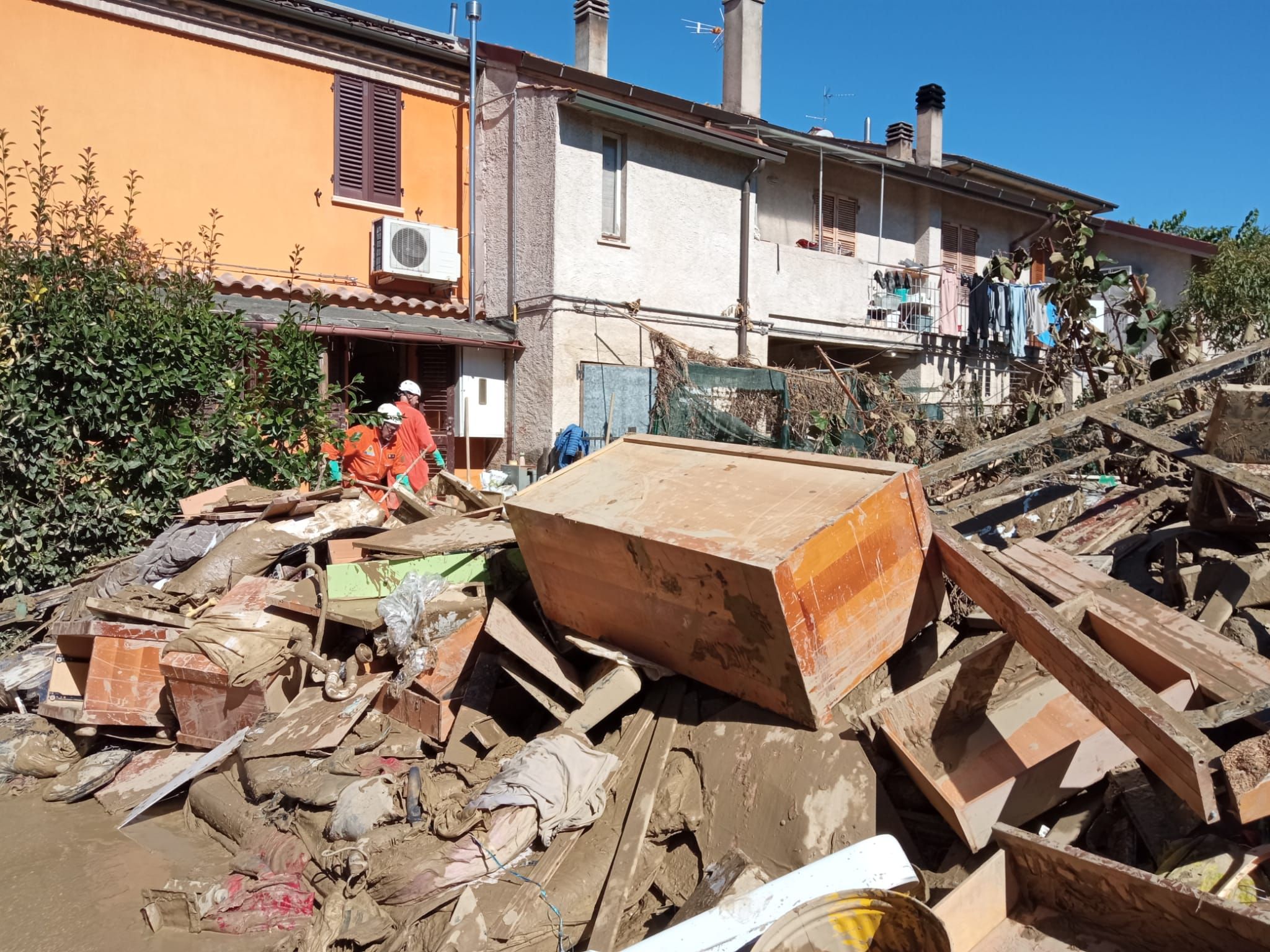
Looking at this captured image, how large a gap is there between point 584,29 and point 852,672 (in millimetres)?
13814

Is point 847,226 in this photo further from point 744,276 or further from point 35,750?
point 35,750

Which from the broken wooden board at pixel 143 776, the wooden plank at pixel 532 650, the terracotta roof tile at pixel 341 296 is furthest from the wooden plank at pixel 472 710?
the terracotta roof tile at pixel 341 296

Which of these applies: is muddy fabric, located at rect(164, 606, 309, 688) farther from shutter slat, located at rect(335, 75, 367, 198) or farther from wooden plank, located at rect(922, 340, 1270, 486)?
shutter slat, located at rect(335, 75, 367, 198)

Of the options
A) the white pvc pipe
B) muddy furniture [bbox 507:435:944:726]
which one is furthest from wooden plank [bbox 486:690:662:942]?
the white pvc pipe

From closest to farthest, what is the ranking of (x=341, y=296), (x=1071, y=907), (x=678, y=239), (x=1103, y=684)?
(x=1071, y=907) → (x=1103, y=684) → (x=341, y=296) → (x=678, y=239)

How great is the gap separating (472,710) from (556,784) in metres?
0.98

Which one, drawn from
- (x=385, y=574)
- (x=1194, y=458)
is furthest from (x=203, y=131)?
(x=1194, y=458)

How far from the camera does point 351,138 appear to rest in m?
11.6

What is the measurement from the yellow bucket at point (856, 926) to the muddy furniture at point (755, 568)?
1.04 meters

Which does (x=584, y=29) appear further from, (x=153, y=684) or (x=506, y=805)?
(x=506, y=805)

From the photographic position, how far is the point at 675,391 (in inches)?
468

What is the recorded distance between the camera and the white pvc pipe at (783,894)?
281 cm

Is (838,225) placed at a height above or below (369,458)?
above

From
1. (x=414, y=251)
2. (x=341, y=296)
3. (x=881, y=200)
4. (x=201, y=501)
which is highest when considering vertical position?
(x=881, y=200)
